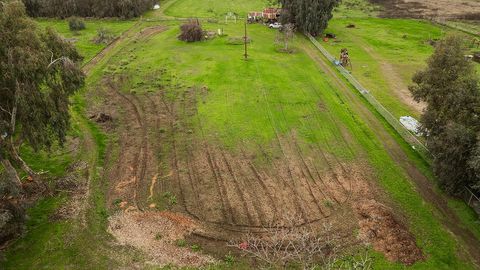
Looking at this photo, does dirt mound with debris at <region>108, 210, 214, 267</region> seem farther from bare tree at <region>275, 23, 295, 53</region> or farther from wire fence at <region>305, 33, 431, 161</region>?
bare tree at <region>275, 23, 295, 53</region>

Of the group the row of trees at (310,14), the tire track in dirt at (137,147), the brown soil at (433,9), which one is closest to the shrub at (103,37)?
the tire track in dirt at (137,147)

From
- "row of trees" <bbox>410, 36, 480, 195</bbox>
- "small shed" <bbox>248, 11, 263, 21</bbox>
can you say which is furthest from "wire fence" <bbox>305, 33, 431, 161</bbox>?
"small shed" <bbox>248, 11, 263, 21</bbox>

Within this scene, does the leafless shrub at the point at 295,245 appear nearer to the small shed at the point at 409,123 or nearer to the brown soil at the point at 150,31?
the small shed at the point at 409,123

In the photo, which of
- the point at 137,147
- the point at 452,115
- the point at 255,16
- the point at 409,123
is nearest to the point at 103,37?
the point at 255,16

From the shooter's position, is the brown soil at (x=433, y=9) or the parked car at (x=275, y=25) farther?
the brown soil at (x=433, y=9)

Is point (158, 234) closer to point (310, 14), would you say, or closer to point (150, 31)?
point (310, 14)

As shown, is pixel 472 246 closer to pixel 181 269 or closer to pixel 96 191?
pixel 181 269
